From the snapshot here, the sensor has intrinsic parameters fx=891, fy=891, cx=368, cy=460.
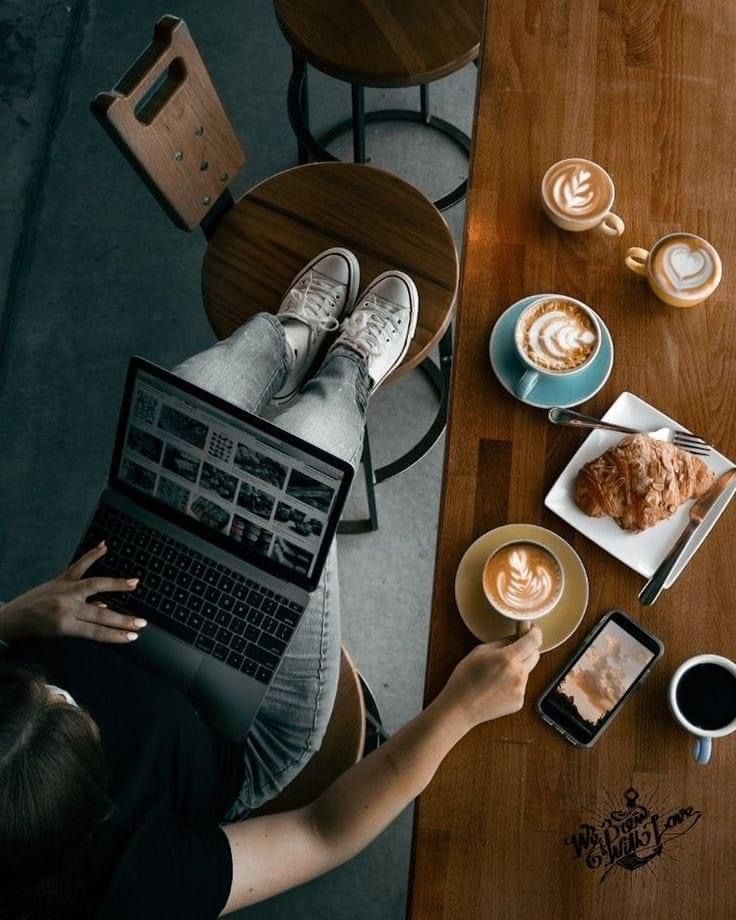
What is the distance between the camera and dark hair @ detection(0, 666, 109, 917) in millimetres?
1012

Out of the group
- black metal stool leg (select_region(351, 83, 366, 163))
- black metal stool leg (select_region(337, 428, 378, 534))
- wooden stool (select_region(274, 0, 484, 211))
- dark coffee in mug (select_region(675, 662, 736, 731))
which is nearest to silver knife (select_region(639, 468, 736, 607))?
dark coffee in mug (select_region(675, 662, 736, 731))

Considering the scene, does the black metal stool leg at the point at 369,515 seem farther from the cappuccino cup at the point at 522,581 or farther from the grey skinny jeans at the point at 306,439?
the cappuccino cup at the point at 522,581

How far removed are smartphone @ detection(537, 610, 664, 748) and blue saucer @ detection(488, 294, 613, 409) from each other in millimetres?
325

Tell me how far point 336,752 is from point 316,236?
0.97 m

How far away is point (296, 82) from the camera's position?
2375 millimetres

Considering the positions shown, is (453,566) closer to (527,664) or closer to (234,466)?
(527,664)

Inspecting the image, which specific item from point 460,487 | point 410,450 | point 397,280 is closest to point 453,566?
point 460,487

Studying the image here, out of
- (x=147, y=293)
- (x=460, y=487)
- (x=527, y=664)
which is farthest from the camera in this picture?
(x=147, y=293)

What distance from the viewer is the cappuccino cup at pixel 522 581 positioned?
1.26m

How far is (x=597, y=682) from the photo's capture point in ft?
4.11

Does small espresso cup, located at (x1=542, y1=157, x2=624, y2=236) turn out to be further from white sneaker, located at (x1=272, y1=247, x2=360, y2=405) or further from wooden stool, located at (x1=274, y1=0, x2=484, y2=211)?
wooden stool, located at (x1=274, y1=0, x2=484, y2=211)

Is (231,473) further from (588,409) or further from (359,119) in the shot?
(359,119)

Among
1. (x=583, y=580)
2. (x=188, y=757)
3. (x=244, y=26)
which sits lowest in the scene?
(x=188, y=757)

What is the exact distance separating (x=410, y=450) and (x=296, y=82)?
103cm
